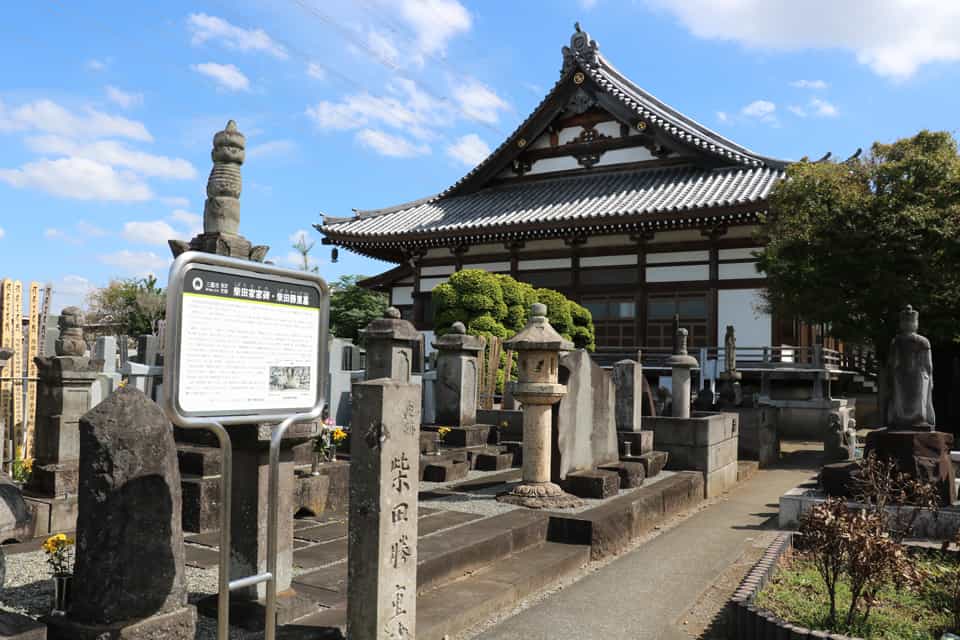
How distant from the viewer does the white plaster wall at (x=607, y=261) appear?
20266 millimetres

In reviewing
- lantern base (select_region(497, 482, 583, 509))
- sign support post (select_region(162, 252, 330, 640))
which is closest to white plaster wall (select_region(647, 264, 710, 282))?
lantern base (select_region(497, 482, 583, 509))

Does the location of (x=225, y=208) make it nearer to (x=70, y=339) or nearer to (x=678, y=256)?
(x=70, y=339)

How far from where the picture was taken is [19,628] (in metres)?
2.57

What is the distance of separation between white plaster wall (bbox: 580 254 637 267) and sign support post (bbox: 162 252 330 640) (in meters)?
17.6

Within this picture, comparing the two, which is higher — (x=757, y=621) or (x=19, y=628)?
(x=19, y=628)

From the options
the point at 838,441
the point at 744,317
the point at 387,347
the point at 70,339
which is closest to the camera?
the point at 70,339

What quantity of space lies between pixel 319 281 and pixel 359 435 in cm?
79

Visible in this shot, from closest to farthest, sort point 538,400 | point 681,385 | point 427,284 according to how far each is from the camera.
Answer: point 538,400 < point 681,385 < point 427,284

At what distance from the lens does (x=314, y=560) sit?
516 cm

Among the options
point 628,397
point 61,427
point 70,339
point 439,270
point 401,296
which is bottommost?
point 61,427

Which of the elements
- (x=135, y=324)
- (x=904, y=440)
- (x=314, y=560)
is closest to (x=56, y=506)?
(x=314, y=560)

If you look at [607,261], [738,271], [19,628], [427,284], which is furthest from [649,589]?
[427,284]

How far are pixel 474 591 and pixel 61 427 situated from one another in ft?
14.2

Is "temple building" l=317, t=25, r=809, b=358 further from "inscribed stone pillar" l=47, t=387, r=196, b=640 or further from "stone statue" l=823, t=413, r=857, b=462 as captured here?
"inscribed stone pillar" l=47, t=387, r=196, b=640
